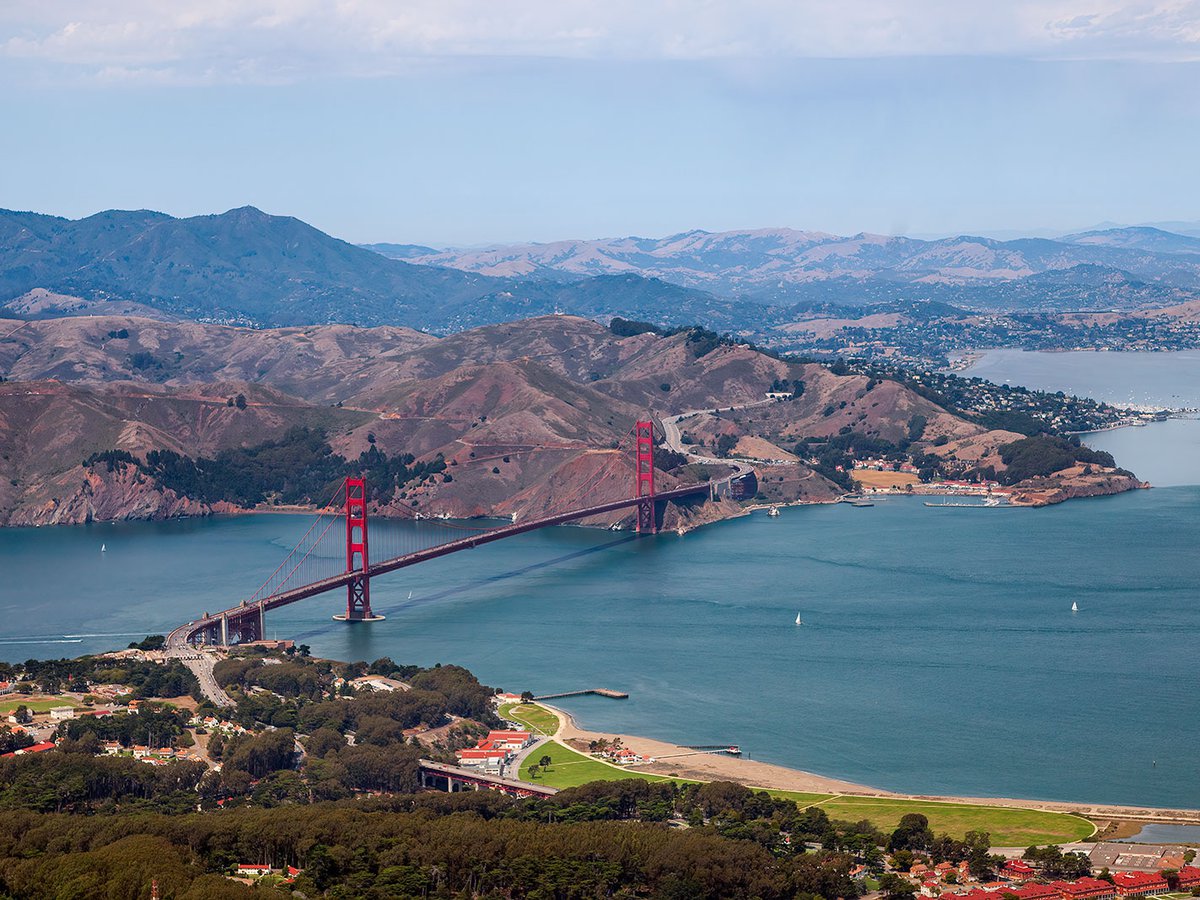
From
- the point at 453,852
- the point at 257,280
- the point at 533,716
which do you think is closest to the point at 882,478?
the point at 533,716

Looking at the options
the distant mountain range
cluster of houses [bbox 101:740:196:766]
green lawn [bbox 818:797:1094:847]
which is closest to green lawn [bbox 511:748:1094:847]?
green lawn [bbox 818:797:1094:847]

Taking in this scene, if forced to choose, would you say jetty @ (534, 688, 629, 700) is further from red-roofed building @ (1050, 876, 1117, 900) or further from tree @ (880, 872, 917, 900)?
red-roofed building @ (1050, 876, 1117, 900)

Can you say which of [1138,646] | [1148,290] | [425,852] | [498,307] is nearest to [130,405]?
[1138,646]

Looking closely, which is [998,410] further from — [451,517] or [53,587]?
[53,587]

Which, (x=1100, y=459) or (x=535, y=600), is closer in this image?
(x=535, y=600)

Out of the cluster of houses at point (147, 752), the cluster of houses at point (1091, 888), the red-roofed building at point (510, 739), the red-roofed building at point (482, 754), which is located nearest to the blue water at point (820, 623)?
the red-roofed building at point (510, 739)

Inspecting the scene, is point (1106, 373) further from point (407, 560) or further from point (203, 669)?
point (203, 669)

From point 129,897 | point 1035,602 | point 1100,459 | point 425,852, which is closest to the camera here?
point 129,897
